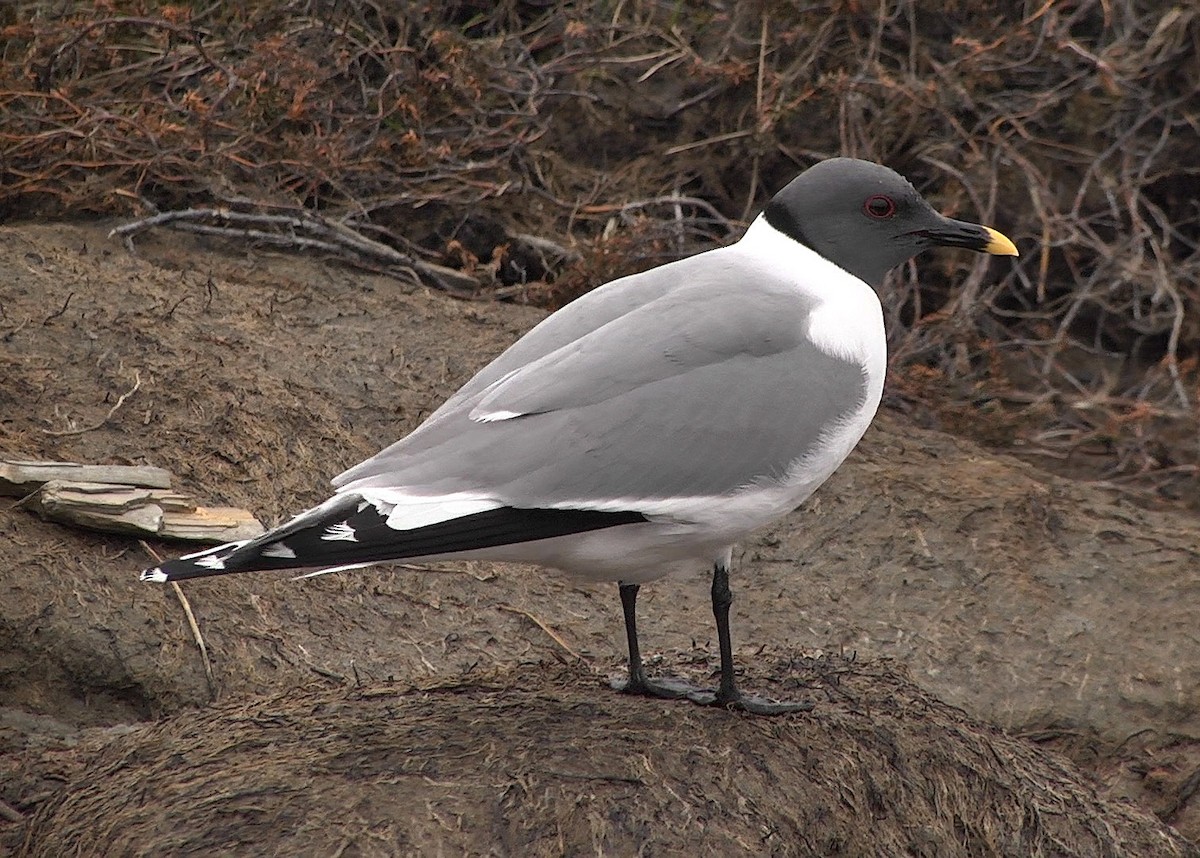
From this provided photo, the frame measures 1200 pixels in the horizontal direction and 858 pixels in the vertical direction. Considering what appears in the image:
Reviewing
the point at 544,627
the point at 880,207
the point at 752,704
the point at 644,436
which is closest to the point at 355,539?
the point at 644,436

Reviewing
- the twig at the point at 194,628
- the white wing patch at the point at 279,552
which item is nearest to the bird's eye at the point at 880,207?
the white wing patch at the point at 279,552

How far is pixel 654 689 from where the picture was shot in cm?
402

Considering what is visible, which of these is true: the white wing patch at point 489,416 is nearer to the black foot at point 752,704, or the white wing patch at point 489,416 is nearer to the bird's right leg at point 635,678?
the bird's right leg at point 635,678

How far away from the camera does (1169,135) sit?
8148 mm

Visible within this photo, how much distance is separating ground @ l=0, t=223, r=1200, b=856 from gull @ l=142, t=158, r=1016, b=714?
425mm

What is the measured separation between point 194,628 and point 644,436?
71.1 inches

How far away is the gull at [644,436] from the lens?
131 inches

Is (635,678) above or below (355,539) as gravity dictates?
below

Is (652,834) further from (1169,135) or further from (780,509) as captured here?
(1169,135)

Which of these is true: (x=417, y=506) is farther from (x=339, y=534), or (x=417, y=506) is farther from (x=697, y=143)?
(x=697, y=143)

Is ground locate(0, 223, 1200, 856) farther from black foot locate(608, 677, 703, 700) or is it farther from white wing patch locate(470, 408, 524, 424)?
white wing patch locate(470, 408, 524, 424)

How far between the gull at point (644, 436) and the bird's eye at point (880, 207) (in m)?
0.03

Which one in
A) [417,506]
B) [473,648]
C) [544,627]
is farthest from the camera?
[544,627]

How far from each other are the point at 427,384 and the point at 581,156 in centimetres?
230
